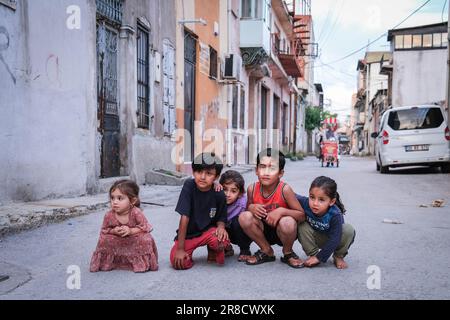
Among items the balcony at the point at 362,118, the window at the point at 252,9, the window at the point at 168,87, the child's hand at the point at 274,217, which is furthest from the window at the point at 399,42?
the balcony at the point at 362,118

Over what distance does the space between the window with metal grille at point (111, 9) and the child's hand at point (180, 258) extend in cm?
589

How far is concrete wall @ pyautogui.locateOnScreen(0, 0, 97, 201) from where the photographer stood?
20.4 feet

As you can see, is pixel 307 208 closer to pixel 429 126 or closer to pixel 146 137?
pixel 146 137

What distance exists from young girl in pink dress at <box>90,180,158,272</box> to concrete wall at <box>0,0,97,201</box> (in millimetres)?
2874

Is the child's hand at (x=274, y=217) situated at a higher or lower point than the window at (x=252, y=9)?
lower

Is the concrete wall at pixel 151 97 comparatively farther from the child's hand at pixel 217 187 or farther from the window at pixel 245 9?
the window at pixel 245 9

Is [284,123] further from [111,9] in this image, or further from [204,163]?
[204,163]

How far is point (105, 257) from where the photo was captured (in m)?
3.86

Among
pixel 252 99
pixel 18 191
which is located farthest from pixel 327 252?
pixel 252 99

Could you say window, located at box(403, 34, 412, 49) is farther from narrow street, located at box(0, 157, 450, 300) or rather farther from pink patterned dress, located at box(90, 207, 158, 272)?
pink patterned dress, located at box(90, 207, 158, 272)

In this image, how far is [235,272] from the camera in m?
3.80

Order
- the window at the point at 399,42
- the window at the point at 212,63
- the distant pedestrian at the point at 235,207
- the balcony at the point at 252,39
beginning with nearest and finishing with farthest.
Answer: the distant pedestrian at the point at 235,207, the window at the point at 212,63, the balcony at the point at 252,39, the window at the point at 399,42

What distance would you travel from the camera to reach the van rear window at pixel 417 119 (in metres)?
13.7

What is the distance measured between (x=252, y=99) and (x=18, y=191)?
55.9 ft
